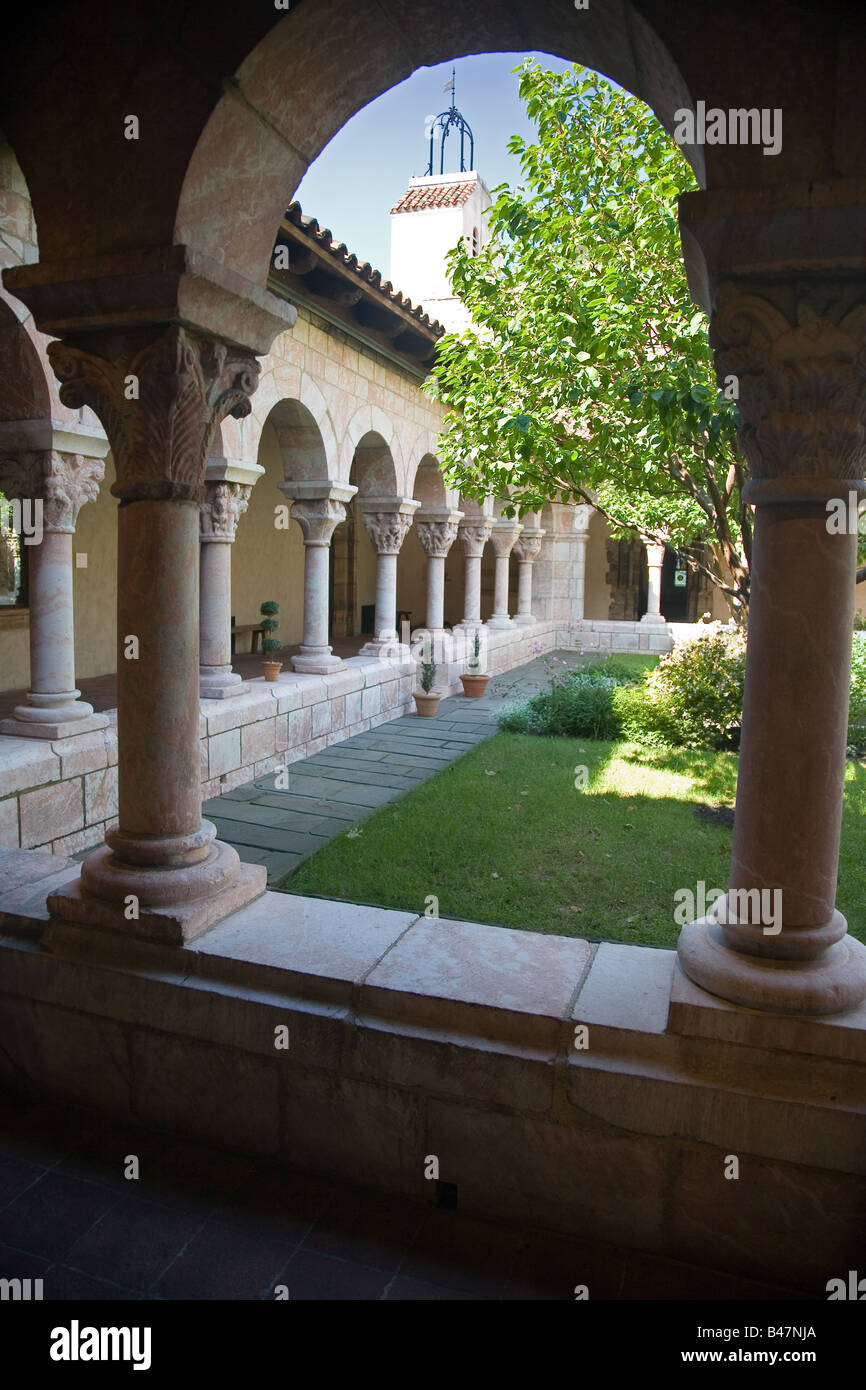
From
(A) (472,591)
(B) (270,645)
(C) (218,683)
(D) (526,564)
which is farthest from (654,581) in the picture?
(C) (218,683)

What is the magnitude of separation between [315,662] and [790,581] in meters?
6.79

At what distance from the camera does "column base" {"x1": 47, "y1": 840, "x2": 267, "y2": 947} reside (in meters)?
2.56

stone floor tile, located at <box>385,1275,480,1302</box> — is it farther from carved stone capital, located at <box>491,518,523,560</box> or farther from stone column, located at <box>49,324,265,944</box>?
carved stone capital, located at <box>491,518,523,560</box>

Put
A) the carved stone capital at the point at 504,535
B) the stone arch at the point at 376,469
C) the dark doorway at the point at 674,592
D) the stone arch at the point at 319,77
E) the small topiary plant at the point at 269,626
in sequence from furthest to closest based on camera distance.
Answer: the dark doorway at the point at 674,592 < the carved stone capital at the point at 504,535 < the stone arch at the point at 376,469 < the small topiary plant at the point at 269,626 < the stone arch at the point at 319,77

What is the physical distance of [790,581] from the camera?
212cm

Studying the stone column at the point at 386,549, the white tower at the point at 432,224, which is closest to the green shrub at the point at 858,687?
the stone column at the point at 386,549

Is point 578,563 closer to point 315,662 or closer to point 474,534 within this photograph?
point 474,534

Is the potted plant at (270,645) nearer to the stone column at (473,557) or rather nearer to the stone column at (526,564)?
the stone column at (473,557)

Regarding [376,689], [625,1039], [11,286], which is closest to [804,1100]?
[625,1039]

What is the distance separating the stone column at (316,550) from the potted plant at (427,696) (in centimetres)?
151

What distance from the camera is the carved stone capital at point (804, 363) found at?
2.04m

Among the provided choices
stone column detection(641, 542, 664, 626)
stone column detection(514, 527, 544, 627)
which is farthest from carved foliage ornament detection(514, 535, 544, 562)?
stone column detection(641, 542, 664, 626)

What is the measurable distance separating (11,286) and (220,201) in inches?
25.8

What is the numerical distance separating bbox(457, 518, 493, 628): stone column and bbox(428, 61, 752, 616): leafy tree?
6.65m
